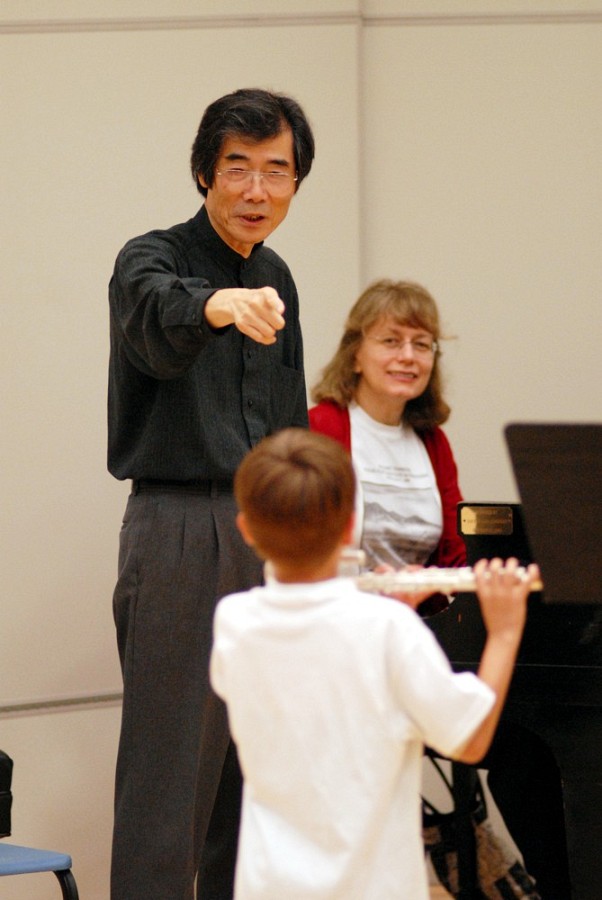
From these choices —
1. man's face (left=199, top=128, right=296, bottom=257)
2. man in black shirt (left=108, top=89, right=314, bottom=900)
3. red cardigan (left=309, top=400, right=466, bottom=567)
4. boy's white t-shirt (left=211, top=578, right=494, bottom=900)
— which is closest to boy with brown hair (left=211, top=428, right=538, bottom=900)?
boy's white t-shirt (left=211, top=578, right=494, bottom=900)

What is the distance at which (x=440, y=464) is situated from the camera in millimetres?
3273

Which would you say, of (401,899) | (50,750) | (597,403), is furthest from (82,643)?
(401,899)

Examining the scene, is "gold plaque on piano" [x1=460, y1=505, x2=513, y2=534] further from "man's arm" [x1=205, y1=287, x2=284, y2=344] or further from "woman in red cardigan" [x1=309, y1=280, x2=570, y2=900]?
"man's arm" [x1=205, y1=287, x2=284, y2=344]

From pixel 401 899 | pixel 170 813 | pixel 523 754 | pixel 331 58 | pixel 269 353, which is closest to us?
pixel 401 899

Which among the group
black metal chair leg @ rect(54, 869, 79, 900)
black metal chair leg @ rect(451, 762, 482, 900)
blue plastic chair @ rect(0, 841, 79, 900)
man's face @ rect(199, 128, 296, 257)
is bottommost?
black metal chair leg @ rect(451, 762, 482, 900)

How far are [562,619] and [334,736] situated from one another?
3.37ft

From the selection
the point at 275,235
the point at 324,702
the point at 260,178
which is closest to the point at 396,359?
the point at 275,235

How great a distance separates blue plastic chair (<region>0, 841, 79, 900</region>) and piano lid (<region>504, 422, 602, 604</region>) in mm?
1275

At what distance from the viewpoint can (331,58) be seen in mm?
3555

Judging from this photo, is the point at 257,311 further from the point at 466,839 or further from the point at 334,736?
the point at 466,839

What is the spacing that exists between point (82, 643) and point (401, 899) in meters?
1.92

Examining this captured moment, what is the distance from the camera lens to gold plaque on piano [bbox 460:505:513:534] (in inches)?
102

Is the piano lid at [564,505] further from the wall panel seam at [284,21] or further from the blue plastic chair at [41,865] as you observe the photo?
the wall panel seam at [284,21]

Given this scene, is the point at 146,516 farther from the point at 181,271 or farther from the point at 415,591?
the point at 415,591
